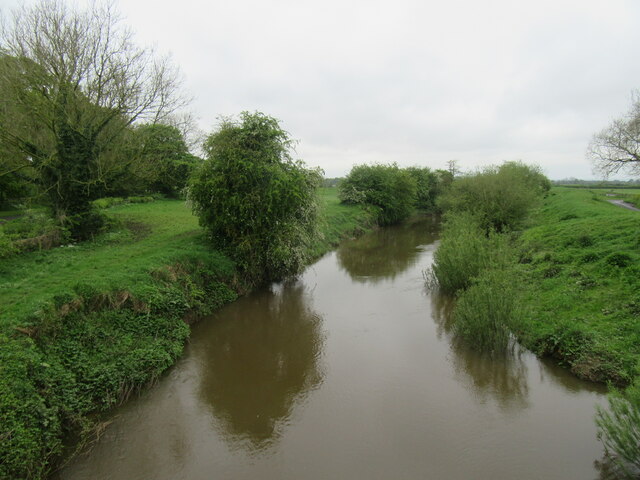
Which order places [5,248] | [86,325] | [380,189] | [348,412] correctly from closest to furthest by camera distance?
[348,412]
[86,325]
[5,248]
[380,189]

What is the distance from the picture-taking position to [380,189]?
41.0m

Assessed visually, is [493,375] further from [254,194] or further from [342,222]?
[342,222]

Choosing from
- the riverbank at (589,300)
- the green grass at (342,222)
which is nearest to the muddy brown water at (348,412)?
the riverbank at (589,300)

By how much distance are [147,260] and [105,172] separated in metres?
5.81

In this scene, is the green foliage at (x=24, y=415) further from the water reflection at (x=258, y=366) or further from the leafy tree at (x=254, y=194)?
the leafy tree at (x=254, y=194)

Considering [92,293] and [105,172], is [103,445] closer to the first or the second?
[92,293]

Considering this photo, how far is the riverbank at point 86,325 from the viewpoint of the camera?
6.27 meters

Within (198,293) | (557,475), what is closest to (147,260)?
(198,293)

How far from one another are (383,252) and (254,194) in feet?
46.7

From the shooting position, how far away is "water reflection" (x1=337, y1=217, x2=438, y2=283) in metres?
20.2

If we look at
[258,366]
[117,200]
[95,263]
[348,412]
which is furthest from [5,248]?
[117,200]

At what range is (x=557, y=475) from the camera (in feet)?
20.0

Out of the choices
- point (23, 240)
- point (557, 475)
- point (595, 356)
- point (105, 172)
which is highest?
point (105, 172)

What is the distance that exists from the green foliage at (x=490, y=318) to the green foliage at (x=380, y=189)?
29.2 meters
